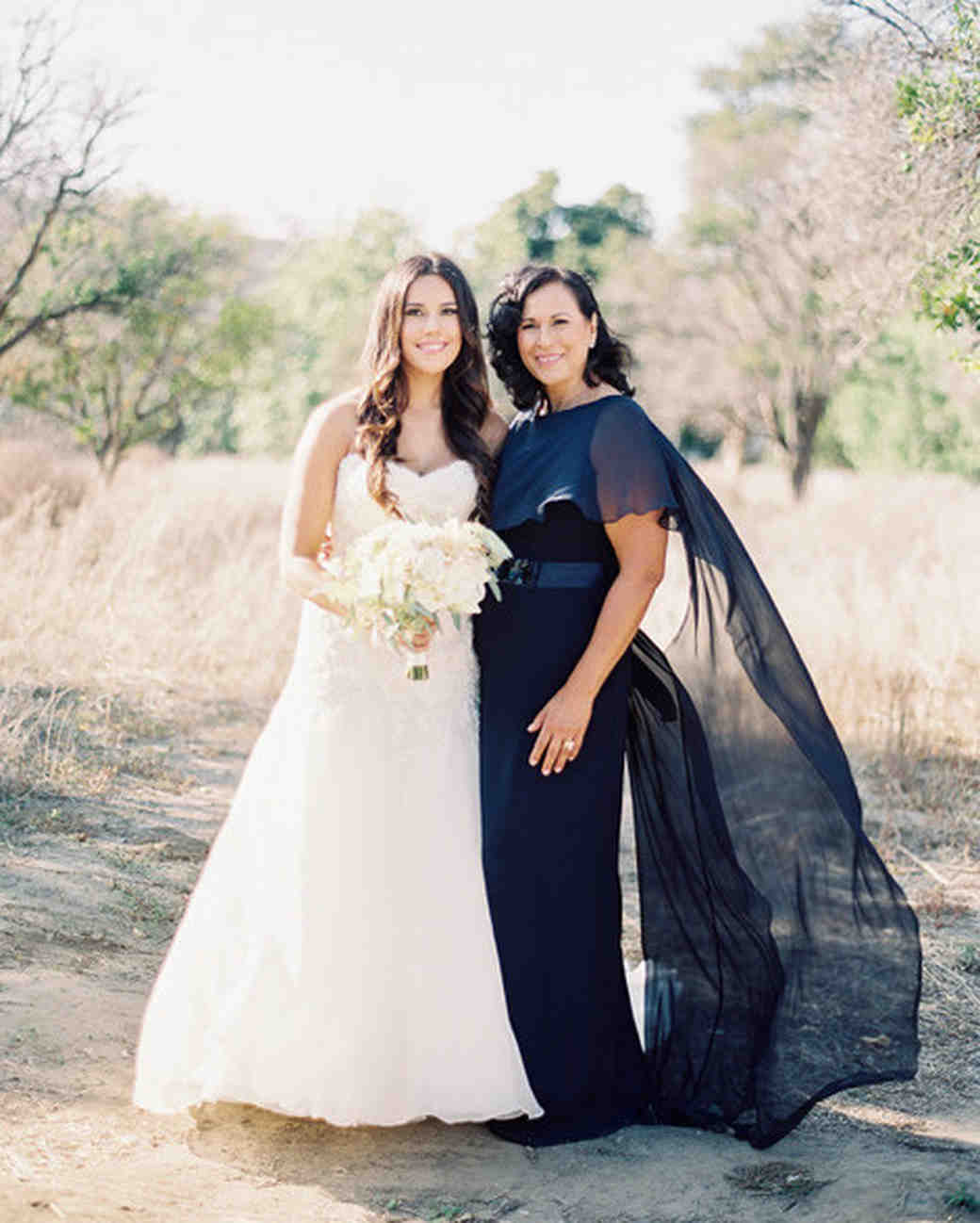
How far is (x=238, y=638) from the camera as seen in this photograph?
9797 mm

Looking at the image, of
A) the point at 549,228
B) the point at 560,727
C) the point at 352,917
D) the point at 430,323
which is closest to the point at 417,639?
the point at 560,727

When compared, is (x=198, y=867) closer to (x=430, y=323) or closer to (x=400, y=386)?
(x=400, y=386)

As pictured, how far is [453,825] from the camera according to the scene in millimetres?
3830

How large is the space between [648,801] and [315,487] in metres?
1.26

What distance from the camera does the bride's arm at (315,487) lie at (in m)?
3.87

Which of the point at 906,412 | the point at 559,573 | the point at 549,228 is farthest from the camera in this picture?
the point at 549,228

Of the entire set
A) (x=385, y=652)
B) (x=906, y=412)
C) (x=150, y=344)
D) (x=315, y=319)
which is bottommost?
(x=385, y=652)

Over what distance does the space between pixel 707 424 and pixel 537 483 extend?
27.4 m

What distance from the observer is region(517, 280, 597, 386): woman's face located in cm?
382

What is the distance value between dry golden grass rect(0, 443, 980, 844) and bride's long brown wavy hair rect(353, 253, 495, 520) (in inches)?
126

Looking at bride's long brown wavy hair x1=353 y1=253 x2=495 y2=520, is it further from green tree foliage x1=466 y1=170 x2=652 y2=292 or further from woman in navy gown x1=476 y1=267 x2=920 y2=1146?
green tree foliage x1=466 y1=170 x2=652 y2=292

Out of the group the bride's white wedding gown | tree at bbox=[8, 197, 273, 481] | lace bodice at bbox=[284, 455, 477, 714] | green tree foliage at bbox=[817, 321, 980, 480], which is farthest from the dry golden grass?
green tree foliage at bbox=[817, 321, 980, 480]

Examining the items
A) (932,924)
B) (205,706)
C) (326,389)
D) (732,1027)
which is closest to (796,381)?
(326,389)

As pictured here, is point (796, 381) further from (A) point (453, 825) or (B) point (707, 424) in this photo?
(A) point (453, 825)
